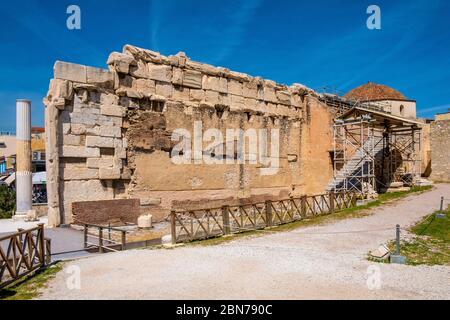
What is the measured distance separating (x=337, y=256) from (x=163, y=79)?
30.3ft

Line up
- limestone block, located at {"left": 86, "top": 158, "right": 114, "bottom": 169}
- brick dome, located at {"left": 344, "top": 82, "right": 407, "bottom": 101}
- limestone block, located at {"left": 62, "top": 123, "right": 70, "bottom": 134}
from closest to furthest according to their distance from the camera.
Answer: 1. limestone block, located at {"left": 62, "top": 123, "right": 70, "bottom": 134}
2. limestone block, located at {"left": 86, "top": 158, "right": 114, "bottom": 169}
3. brick dome, located at {"left": 344, "top": 82, "right": 407, "bottom": 101}

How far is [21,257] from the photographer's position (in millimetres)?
6441

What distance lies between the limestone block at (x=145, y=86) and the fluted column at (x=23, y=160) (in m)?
4.77

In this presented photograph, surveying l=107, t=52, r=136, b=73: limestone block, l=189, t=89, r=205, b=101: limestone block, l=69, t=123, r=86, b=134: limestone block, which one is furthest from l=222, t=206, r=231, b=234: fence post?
l=107, t=52, r=136, b=73: limestone block

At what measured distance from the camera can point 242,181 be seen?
16391mm

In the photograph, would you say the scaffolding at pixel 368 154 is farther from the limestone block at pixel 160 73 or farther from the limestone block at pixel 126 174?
the limestone block at pixel 126 174

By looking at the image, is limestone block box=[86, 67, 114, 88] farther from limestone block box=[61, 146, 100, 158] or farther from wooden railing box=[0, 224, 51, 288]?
wooden railing box=[0, 224, 51, 288]

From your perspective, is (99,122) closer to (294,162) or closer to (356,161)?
(294,162)

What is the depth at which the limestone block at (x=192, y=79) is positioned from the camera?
48.3ft

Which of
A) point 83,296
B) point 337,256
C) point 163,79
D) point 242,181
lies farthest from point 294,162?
point 83,296

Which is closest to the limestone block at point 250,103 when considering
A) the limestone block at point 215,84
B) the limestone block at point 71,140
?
the limestone block at point 215,84

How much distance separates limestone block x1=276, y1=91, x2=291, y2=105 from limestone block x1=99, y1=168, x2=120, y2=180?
8.94m

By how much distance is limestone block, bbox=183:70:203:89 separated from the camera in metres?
14.7

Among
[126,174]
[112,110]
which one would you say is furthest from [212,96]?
[126,174]
